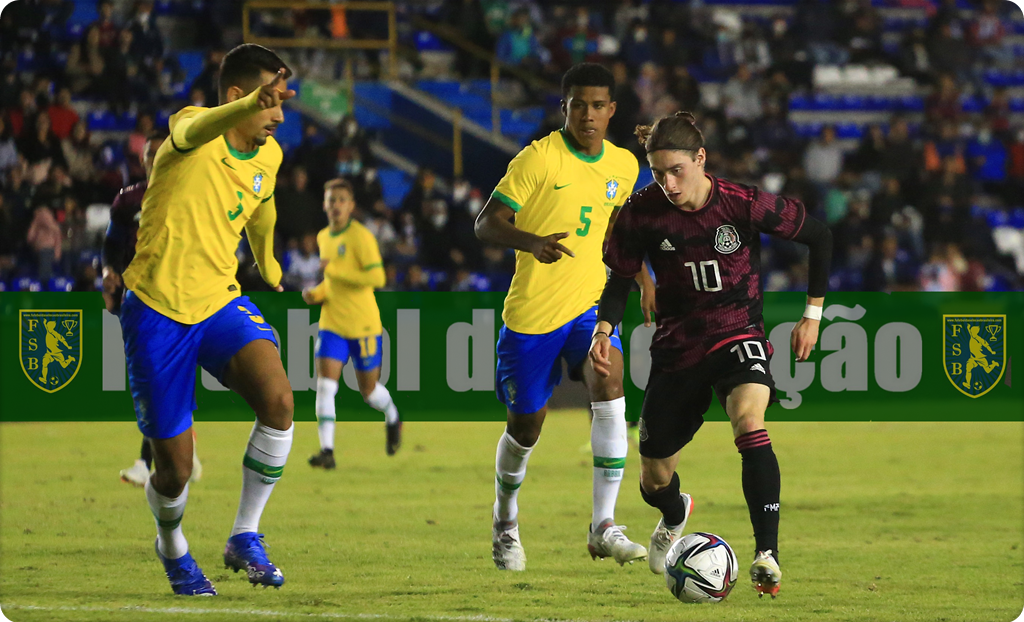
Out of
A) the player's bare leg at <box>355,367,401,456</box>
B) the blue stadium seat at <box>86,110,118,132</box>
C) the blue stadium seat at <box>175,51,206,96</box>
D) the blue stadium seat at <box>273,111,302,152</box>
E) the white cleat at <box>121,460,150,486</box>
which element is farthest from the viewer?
the blue stadium seat at <box>273,111,302,152</box>

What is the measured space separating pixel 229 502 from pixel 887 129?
15.6 meters

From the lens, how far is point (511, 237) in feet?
19.9

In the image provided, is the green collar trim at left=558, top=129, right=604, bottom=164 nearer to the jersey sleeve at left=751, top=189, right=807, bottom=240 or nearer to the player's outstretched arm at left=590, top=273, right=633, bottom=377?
the player's outstretched arm at left=590, top=273, right=633, bottom=377

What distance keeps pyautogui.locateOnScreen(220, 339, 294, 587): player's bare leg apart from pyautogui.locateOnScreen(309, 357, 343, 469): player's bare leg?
475 cm

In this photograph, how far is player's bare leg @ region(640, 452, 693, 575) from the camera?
595 cm

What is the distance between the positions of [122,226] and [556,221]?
2.56 metres

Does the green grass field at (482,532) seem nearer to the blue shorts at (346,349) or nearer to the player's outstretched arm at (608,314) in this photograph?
the blue shorts at (346,349)

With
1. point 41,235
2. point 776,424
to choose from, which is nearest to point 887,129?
point 776,424

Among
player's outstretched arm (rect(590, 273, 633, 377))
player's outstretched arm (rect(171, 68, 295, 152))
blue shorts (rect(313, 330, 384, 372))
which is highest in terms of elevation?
player's outstretched arm (rect(171, 68, 295, 152))

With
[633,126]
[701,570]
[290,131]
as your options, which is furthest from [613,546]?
[290,131]

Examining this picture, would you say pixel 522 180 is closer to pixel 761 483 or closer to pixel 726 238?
pixel 726 238

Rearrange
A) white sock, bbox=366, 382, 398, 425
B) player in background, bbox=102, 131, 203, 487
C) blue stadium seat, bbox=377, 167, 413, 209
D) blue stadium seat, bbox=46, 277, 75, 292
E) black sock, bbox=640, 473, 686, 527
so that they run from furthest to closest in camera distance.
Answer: blue stadium seat, bbox=377, 167, 413, 209 < blue stadium seat, bbox=46, 277, 75, 292 < white sock, bbox=366, 382, 398, 425 < player in background, bbox=102, 131, 203, 487 < black sock, bbox=640, 473, 686, 527

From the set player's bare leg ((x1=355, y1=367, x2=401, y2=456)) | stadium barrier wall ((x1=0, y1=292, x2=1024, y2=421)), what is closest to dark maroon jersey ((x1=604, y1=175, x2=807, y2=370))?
player's bare leg ((x1=355, y1=367, x2=401, y2=456))

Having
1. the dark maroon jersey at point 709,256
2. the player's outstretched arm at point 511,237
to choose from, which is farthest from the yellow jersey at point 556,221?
the dark maroon jersey at point 709,256
